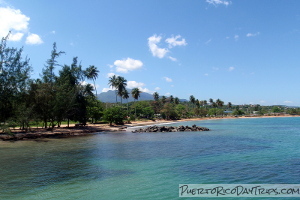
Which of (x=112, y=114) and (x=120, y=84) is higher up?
(x=120, y=84)

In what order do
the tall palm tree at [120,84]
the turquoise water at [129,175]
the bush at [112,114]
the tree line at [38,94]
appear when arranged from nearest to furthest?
the turquoise water at [129,175] < the tree line at [38,94] < the bush at [112,114] < the tall palm tree at [120,84]

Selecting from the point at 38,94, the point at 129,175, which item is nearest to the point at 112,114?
the point at 38,94

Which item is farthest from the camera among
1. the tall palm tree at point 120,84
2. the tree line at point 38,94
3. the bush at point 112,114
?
the tall palm tree at point 120,84

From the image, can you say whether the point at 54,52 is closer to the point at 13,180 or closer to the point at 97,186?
the point at 13,180

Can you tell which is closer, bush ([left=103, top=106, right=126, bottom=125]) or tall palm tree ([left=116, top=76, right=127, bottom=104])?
bush ([left=103, top=106, right=126, bottom=125])

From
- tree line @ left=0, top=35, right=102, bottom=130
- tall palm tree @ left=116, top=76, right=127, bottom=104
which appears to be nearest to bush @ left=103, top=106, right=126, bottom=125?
tree line @ left=0, top=35, right=102, bottom=130

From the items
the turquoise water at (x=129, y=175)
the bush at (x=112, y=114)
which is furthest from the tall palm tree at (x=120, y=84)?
the turquoise water at (x=129, y=175)

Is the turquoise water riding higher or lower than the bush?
lower

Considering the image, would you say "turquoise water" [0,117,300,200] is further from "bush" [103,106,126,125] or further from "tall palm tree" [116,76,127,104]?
"tall palm tree" [116,76,127,104]

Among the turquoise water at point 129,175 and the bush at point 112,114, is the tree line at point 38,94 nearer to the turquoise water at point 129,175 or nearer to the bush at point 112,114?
the bush at point 112,114

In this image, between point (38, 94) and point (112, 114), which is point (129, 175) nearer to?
point (38, 94)

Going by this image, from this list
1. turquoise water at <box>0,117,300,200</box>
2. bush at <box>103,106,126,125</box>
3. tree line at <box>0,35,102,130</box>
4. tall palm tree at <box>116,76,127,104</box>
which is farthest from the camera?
tall palm tree at <box>116,76,127,104</box>

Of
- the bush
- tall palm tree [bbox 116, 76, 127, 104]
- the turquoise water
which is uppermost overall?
tall palm tree [bbox 116, 76, 127, 104]

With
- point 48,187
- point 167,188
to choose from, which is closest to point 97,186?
point 48,187
